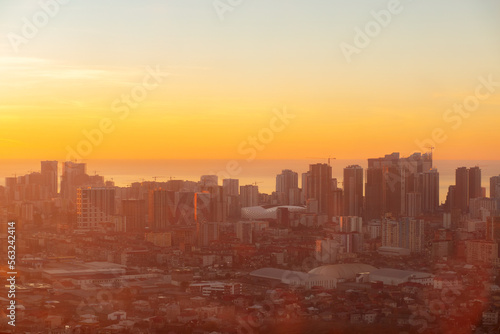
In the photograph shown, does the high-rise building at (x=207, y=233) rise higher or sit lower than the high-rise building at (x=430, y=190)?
lower

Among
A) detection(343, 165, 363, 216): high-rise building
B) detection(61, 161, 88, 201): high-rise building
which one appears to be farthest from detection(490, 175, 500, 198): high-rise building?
detection(61, 161, 88, 201): high-rise building

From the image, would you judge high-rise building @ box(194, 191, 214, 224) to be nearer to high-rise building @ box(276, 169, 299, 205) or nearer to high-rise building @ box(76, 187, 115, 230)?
high-rise building @ box(76, 187, 115, 230)

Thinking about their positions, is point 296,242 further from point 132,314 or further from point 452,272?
point 132,314

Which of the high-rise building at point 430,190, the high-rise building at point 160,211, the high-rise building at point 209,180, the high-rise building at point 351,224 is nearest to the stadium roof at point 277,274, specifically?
the high-rise building at point 351,224

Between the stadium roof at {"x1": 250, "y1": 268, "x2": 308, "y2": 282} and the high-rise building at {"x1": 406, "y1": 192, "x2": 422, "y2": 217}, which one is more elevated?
the high-rise building at {"x1": 406, "y1": 192, "x2": 422, "y2": 217}

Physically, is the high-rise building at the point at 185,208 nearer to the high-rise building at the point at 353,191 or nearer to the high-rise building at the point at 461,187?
the high-rise building at the point at 353,191
